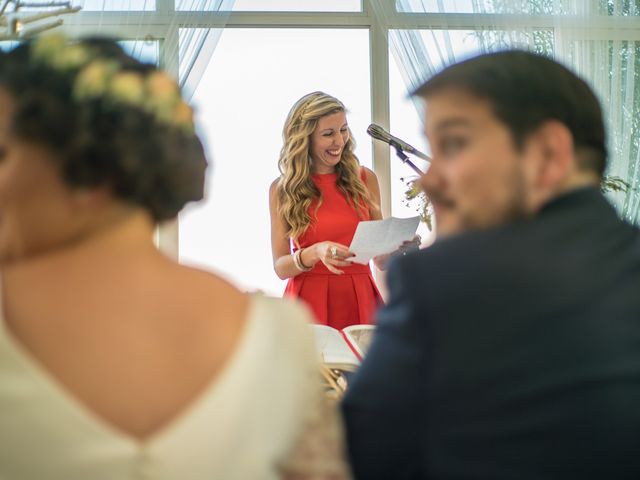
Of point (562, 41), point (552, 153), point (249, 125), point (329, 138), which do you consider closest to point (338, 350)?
point (552, 153)

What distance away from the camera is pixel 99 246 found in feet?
2.92

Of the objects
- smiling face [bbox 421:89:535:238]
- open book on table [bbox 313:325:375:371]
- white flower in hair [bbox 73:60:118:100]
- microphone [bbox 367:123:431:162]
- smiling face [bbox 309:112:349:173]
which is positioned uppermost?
smiling face [bbox 309:112:349:173]

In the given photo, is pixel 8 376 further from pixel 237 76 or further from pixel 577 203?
pixel 237 76

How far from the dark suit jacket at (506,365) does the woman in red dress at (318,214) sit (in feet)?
10.3

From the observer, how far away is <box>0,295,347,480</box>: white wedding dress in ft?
2.77

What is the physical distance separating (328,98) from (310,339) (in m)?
3.35

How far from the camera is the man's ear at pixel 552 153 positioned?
100 centimetres

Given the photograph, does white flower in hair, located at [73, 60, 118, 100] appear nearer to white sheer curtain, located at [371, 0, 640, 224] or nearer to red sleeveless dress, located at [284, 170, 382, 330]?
red sleeveless dress, located at [284, 170, 382, 330]

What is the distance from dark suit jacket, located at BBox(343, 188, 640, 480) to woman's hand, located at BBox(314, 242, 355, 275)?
9.04 feet

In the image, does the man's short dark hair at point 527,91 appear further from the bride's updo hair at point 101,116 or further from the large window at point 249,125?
the large window at point 249,125

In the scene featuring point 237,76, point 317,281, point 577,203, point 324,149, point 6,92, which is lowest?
point 317,281

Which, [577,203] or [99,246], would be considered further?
[577,203]

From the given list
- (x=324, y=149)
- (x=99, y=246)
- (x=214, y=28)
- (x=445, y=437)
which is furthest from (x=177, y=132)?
(x=214, y=28)

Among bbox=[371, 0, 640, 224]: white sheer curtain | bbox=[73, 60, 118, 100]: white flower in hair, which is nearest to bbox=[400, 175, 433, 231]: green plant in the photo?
bbox=[371, 0, 640, 224]: white sheer curtain
